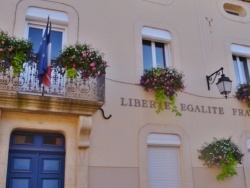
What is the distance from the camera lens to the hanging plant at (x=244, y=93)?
9.81 meters

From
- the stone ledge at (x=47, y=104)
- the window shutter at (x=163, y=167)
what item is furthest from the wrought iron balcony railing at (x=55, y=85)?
the window shutter at (x=163, y=167)

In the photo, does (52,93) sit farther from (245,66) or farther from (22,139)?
(245,66)

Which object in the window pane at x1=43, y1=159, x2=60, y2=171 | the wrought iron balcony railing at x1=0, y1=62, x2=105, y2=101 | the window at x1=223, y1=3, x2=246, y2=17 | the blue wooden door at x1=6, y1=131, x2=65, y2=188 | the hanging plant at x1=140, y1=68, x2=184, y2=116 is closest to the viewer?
the wrought iron balcony railing at x1=0, y1=62, x2=105, y2=101

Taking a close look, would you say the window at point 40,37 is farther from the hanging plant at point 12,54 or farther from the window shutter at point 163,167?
the window shutter at point 163,167

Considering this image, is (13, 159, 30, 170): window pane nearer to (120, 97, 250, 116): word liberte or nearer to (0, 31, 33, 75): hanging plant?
(0, 31, 33, 75): hanging plant

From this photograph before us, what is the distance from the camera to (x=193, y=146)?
886 centimetres

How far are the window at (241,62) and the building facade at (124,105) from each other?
3cm

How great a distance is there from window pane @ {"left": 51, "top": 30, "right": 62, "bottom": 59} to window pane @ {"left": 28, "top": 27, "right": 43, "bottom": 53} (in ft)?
1.06

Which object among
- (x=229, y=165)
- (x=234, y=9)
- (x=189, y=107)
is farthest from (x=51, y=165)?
(x=234, y=9)

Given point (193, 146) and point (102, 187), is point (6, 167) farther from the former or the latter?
point (193, 146)

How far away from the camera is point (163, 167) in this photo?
8484 mm

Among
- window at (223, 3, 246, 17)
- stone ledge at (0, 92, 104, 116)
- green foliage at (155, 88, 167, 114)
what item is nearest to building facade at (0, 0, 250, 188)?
stone ledge at (0, 92, 104, 116)

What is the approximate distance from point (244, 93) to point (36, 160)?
5.94 m

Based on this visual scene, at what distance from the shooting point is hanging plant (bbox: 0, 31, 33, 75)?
7043 mm
